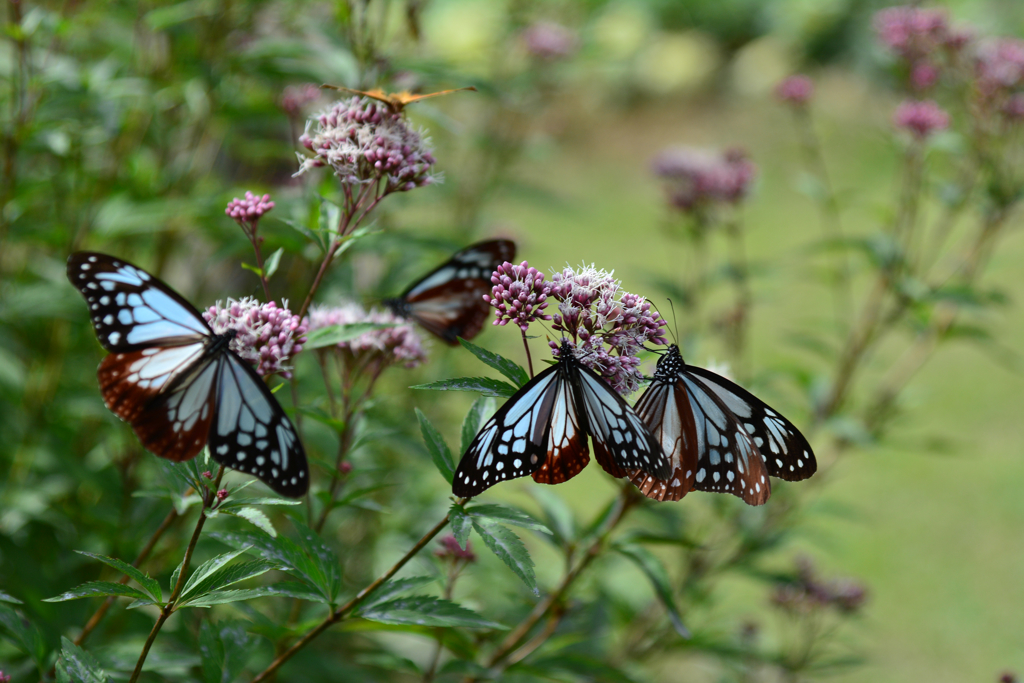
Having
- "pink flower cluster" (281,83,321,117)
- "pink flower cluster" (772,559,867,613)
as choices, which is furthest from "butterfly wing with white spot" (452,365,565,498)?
"pink flower cluster" (772,559,867,613)

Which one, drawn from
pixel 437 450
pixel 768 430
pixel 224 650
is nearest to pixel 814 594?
pixel 768 430

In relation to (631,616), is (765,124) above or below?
above

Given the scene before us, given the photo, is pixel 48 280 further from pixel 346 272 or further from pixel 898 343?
pixel 898 343

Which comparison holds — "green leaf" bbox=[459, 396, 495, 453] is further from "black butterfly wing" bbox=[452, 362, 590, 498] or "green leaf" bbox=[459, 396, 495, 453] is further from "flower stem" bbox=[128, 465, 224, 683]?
"flower stem" bbox=[128, 465, 224, 683]

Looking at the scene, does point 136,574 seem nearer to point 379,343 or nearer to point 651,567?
point 379,343

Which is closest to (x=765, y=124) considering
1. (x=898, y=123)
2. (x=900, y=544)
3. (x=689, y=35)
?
(x=689, y=35)

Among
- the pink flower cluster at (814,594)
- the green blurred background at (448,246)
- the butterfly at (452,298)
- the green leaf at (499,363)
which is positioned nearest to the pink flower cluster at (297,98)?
the green blurred background at (448,246)
